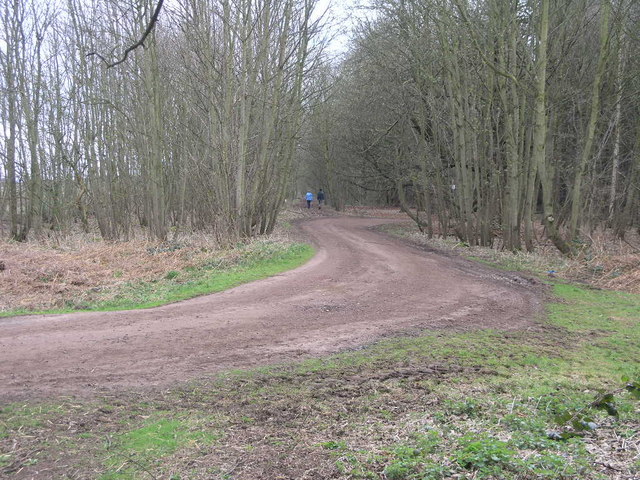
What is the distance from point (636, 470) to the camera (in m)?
3.37

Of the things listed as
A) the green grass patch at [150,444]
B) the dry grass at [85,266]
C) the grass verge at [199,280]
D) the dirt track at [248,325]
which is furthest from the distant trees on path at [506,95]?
the green grass patch at [150,444]

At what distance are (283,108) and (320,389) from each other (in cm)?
1782

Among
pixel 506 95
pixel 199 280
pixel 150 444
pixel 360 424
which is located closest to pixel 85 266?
pixel 199 280

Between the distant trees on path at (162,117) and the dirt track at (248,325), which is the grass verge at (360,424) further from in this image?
the distant trees on path at (162,117)

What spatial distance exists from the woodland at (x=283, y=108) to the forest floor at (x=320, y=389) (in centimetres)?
890

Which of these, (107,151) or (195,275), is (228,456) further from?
(107,151)

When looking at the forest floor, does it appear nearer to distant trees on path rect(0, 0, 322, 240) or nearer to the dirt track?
the dirt track

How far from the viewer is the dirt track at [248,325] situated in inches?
235

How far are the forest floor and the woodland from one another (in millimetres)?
8897

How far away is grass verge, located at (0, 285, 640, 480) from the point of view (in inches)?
148

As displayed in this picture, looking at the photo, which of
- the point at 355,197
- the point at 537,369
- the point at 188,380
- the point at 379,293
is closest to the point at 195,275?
the point at 379,293

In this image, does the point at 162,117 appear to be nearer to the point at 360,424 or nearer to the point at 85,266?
the point at 85,266

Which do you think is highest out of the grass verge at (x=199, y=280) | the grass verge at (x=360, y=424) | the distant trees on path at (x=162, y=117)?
the distant trees on path at (x=162, y=117)

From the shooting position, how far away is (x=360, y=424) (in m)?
4.74
